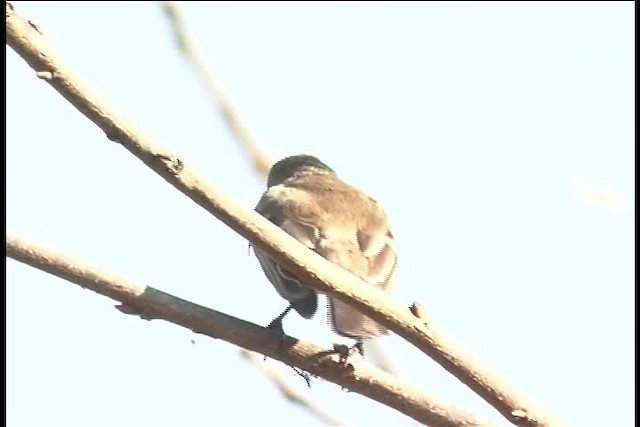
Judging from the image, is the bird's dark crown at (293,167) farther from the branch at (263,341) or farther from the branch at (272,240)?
the branch at (272,240)

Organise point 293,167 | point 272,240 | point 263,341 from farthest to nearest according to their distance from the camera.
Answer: point 293,167 → point 263,341 → point 272,240

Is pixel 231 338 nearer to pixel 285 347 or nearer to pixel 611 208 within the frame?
pixel 285 347

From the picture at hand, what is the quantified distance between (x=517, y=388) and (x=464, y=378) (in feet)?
0.78

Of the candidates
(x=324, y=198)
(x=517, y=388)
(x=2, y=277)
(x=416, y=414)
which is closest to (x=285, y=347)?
(x=416, y=414)

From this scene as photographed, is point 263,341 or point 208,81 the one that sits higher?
point 208,81

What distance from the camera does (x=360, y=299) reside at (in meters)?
3.70

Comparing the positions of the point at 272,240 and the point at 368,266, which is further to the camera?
the point at 368,266

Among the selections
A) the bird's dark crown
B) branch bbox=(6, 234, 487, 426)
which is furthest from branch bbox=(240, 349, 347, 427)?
the bird's dark crown

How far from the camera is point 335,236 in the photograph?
17.7 ft

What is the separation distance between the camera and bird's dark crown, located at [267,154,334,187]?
7.55m

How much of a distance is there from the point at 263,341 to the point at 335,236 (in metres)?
1.41

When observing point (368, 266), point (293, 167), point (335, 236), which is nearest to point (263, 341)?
point (368, 266)

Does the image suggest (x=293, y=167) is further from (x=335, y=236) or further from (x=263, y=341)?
(x=263, y=341)

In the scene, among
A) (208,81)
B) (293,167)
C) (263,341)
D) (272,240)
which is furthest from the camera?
(293,167)
